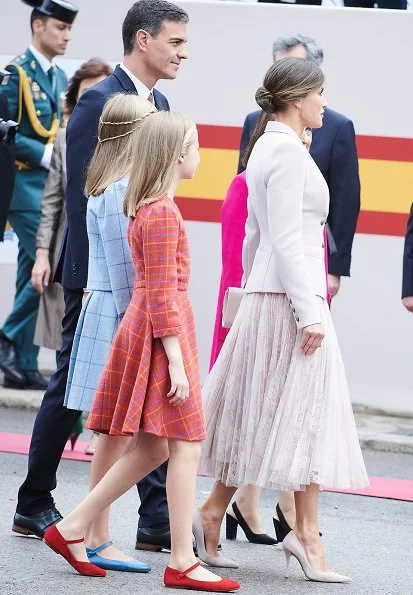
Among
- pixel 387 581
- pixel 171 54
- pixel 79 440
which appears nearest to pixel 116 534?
pixel 387 581

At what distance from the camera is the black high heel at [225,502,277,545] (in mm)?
5855

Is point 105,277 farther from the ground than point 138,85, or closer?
closer

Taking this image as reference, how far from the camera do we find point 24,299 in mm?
9227

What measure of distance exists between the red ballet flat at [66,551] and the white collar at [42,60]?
4.63 m

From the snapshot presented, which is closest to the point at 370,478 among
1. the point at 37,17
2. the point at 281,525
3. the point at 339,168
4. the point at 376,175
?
the point at 339,168

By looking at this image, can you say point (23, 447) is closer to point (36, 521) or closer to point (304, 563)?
point (36, 521)

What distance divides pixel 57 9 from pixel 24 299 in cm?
177

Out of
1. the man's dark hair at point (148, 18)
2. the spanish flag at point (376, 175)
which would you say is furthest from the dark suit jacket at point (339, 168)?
the spanish flag at point (376, 175)

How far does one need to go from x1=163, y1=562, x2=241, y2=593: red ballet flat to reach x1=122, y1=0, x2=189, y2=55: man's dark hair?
77.0 inches

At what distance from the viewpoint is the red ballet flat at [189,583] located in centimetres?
482

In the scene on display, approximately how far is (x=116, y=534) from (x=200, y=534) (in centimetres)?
61

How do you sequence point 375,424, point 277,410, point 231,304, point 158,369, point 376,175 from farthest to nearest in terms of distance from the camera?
point 376,175 < point 375,424 < point 231,304 < point 277,410 < point 158,369

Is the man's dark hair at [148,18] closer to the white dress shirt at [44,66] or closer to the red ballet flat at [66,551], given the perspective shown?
the red ballet flat at [66,551]

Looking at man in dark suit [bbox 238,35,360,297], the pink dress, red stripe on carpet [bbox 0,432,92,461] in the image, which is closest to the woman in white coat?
the pink dress
